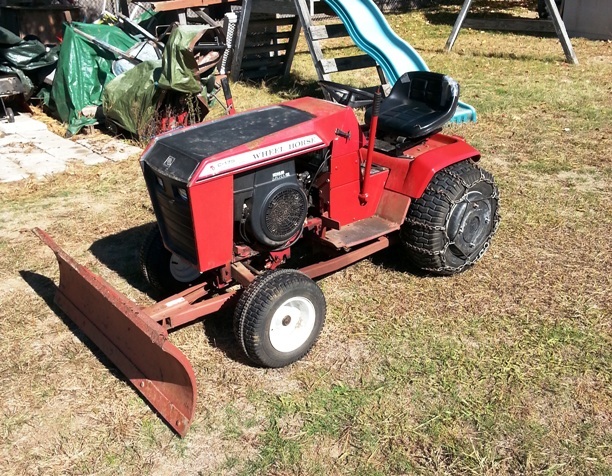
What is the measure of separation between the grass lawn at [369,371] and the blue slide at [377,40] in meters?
2.86

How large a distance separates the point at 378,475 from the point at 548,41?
35.0 ft

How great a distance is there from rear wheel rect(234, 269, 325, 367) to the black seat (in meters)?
1.17

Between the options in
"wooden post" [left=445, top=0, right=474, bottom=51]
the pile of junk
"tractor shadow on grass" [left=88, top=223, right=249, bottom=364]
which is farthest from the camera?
"wooden post" [left=445, top=0, right=474, bottom=51]

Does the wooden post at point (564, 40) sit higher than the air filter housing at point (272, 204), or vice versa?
the air filter housing at point (272, 204)

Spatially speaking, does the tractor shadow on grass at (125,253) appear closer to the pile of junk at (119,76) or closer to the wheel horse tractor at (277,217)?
the wheel horse tractor at (277,217)

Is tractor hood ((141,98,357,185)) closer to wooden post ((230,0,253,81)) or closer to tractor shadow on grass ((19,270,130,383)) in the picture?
tractor shadow on grass ((19,270,130,383))

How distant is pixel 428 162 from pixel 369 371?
1.27 meters

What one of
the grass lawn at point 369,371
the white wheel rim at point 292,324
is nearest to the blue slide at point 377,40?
the grass lawn at point 369,371

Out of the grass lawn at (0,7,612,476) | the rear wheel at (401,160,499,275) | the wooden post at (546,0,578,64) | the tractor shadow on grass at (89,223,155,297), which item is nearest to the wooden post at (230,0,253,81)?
the grass lawn at (0,7,612,476)

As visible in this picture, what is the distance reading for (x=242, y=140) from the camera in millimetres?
3033

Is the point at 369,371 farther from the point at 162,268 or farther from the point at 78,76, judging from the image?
the point at 78,76

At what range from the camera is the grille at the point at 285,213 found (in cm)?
317

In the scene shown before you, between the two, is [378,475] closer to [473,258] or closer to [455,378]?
[455,378]

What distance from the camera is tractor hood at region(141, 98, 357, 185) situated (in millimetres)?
2885
